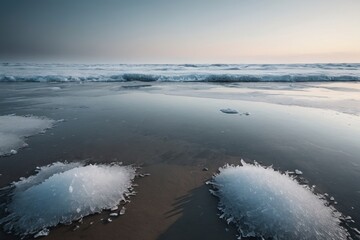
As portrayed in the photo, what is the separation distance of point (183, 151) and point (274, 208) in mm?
2627

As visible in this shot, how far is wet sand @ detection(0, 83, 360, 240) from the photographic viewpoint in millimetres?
3342

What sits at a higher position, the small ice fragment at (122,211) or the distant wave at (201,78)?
the small ice fragment at (122,211)

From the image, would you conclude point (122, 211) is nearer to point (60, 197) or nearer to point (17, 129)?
point (60, 197)

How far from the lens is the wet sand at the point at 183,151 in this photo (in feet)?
11.0

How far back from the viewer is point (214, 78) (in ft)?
84.4

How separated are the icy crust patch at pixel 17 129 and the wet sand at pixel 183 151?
310mm

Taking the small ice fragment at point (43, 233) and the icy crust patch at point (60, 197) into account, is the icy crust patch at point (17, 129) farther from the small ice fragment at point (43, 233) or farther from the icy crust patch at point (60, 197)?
the small ice fragment at point (43, 233)

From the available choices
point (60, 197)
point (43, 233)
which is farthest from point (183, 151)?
point (43, 233)

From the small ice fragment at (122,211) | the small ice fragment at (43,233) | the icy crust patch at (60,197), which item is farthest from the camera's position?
the small ice fragment at (122,211)

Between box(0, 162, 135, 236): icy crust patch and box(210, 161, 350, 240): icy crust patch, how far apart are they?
64.9 inches

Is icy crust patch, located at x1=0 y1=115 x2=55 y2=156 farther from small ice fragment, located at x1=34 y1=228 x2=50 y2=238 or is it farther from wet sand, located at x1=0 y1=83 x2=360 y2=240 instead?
small ice fragment, located at x1=34 y1=228 x2=50 y2=238

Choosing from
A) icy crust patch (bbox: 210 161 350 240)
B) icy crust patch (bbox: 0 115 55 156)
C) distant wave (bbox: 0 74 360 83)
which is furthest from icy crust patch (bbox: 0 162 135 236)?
distant wave (bbox: 0 74 360 83)

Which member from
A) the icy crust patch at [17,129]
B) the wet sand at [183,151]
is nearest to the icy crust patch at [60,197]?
the wet sand at [183,151]

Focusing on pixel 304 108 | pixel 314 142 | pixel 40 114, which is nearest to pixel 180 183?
pixel 314 142
